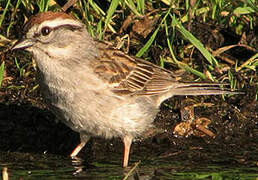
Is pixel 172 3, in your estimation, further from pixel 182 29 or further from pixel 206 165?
pixel 206 165

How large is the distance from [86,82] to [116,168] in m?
0.87

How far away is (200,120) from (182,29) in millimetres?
1012

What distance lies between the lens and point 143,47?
29.4 ft

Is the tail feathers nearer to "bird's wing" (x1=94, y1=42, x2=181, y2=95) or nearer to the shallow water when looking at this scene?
"bird's wing" (x1=94, y1=42, x2=181, y2=95)

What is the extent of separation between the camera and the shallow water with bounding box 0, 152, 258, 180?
24.0 feet

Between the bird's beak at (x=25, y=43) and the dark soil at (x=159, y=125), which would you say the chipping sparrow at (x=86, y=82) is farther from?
the dark soil at (x=159, y=125)

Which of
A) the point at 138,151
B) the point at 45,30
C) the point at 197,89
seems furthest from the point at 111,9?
the point at 138,151

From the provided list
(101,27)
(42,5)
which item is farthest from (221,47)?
(42,5)

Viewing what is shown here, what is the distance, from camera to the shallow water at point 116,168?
24.0ft

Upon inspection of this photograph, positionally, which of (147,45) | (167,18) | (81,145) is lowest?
(81,145)

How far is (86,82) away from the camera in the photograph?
758 centimetres

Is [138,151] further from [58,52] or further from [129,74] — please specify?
[58,52]

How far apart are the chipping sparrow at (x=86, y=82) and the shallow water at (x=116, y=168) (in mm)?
261

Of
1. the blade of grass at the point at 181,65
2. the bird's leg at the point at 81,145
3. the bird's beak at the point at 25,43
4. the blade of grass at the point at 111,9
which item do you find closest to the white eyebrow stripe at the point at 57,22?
the bird's beak at the point at 25,43
